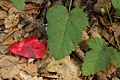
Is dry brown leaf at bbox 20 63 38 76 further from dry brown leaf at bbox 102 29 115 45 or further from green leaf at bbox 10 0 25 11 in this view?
dry brown leaf at bbox 102 29 115 45

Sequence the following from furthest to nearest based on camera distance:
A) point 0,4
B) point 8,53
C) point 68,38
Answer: point 0,4, point 8,53, point 68,38

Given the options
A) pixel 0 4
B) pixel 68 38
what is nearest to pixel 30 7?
pixel 0 4

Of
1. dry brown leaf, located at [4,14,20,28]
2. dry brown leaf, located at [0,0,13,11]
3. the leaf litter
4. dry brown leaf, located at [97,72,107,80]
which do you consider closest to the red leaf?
the leaf litter

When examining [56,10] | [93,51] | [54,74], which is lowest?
[54,74]

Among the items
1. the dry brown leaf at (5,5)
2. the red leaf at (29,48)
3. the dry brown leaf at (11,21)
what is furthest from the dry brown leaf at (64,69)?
the dry brown leaf at (5,5)

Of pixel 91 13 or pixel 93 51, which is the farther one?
pixel 91 13

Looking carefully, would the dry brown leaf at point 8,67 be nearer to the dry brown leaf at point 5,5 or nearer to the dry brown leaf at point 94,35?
the dry brown leaf at point 5,5

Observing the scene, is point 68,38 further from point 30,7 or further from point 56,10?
point 30,7
